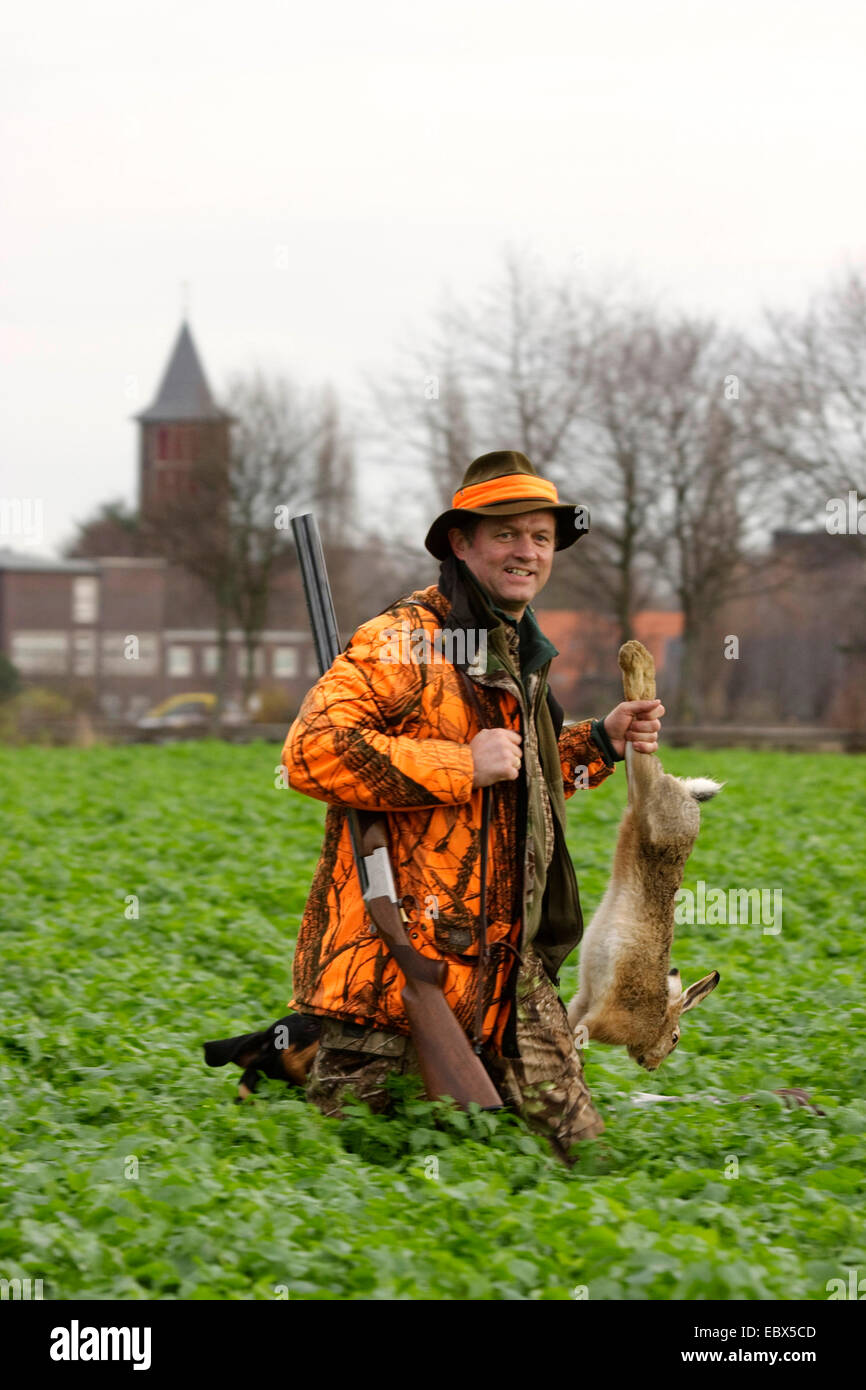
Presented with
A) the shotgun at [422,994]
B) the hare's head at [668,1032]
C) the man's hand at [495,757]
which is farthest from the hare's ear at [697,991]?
the man's hand at [495,757]

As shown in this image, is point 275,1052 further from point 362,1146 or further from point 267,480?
point 267,480

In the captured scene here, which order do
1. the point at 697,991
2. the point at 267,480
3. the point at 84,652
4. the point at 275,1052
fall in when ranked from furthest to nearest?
the point at 84,652
the point at 267,480
the point at 697,991
the point at 275,1052

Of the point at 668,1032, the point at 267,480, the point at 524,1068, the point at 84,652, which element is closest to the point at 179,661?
the point at 84,652

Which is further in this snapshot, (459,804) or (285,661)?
(285,661)

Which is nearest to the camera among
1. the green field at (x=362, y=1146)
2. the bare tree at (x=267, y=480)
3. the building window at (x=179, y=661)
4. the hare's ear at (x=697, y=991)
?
the green field at (x=362, y=1146)

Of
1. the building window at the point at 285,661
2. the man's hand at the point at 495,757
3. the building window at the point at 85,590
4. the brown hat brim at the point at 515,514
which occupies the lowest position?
the man's hand at the point at 495,757

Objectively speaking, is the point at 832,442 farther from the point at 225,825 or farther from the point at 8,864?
the point at 8,864

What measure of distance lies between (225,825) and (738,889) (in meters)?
5.47

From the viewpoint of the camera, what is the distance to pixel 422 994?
5.28 meters

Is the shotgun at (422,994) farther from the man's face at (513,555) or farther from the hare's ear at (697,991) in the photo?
the hare's ear at (697,991)

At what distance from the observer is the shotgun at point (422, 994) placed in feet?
17.3

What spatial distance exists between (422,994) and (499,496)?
1.63 m

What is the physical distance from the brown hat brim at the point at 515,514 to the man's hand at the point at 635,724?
24.6 inches

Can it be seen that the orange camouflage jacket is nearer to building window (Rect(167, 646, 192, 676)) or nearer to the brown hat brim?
the brown hat brim
